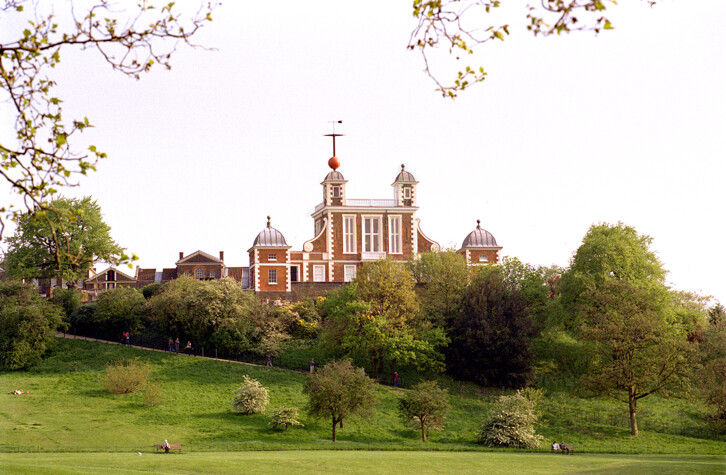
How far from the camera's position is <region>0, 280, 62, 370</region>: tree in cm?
5334

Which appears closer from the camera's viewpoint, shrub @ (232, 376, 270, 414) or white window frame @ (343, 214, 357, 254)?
shrub @ (232, 376, 270, 414)

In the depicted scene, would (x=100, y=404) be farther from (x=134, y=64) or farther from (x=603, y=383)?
(x=134, y=64)

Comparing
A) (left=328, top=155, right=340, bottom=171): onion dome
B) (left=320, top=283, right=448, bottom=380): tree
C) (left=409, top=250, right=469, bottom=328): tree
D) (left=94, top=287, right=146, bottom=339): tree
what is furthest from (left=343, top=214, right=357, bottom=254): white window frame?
(left=94, top=287, right=146, bottom=339): tree

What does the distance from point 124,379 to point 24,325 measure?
35.6 feet

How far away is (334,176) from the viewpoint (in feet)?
253

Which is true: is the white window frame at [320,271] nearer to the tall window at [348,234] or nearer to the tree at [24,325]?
the tall window at [348,234]

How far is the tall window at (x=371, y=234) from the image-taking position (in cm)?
→ 7712

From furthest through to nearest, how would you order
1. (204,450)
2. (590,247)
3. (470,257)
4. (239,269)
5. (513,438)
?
(239,269) → (470,257) → (590,247) → (513,438) → (204,450)

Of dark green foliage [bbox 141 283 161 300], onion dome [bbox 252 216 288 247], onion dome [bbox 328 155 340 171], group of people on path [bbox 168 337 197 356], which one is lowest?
group of people on path [bbox 168 337 197 356]

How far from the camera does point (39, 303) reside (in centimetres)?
5712

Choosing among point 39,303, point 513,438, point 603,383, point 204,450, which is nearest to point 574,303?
point 603,383

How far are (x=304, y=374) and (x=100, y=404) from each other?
43.5 feet

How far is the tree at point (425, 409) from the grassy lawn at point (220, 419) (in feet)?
2.26

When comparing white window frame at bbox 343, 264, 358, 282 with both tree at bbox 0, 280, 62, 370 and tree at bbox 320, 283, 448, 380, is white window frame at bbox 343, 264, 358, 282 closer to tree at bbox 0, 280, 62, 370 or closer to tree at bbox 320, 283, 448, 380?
tree at bbox 320, 283, 448, 380
